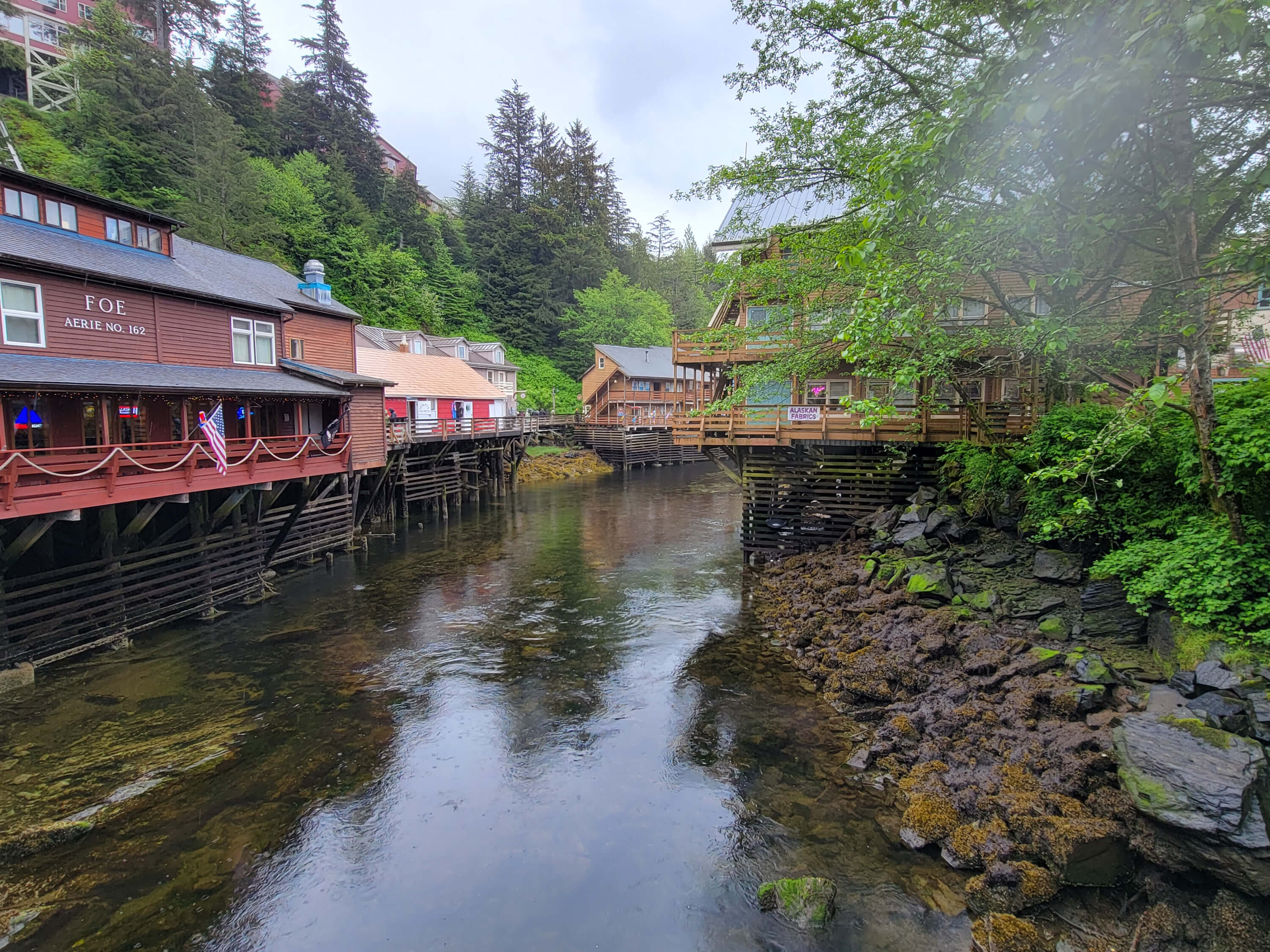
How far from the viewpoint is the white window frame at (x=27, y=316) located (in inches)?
481

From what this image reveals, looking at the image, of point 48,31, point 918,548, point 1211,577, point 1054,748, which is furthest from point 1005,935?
point 48,31

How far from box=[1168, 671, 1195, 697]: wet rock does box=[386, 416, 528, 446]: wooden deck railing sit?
77.8ft

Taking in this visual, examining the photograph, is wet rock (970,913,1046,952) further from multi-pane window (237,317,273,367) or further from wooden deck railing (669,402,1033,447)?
multi-pane window (237,317,273,367)

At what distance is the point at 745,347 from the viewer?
2091cm

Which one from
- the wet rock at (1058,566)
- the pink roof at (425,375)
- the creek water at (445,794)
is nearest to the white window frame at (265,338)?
the creek water at (445,794)

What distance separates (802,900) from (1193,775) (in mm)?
3825

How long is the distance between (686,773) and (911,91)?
1263cm

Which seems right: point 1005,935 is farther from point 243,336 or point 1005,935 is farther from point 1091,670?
point 243,336

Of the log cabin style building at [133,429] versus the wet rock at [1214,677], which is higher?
the log cabin style building at [133,429]

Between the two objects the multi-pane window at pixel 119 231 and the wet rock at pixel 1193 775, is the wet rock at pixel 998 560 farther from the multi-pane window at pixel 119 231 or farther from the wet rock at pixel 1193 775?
the multi-pane window at pixel 119 231

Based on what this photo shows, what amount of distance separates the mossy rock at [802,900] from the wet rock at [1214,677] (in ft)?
15.2

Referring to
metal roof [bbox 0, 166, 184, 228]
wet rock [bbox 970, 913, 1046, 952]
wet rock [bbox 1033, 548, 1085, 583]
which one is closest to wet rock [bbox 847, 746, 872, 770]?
wet rock [bbox 970, 913, 1046, 952]

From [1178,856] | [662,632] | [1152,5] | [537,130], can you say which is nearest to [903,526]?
[662,632]

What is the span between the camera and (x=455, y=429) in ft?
105
